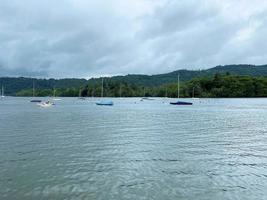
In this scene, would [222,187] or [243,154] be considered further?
[243,154]

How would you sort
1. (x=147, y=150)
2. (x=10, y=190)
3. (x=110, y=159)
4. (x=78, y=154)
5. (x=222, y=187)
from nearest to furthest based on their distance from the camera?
(x=10, y=190) < (x=222, y=187) < (x=110, y=159) < (x=78, y=154) < (x=147, y=150)

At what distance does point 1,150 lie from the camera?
3481cm

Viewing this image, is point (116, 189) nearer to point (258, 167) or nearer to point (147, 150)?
point (258, 167)

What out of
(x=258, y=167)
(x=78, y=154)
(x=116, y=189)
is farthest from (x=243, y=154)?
(x=116, y=189)

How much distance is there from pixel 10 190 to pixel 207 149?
21.3 meters

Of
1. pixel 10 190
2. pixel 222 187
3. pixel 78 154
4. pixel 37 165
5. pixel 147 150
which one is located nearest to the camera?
pixel 10 190

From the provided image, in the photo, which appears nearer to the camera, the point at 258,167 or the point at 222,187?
the point at 222,187

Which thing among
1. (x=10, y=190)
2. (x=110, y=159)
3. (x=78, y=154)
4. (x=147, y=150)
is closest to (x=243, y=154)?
(x=147, y=150)

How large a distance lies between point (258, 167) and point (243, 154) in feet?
20.0

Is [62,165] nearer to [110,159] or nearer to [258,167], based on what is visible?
[110,159]

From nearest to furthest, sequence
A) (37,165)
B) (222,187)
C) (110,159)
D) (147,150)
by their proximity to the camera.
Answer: (222,187) → (37,165) → (110,159) → (147,150)

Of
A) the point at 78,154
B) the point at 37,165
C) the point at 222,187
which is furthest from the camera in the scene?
the point at 78,154

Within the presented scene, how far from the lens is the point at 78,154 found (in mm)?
33281

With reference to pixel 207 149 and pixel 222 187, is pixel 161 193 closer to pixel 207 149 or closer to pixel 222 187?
pixel 222 187
